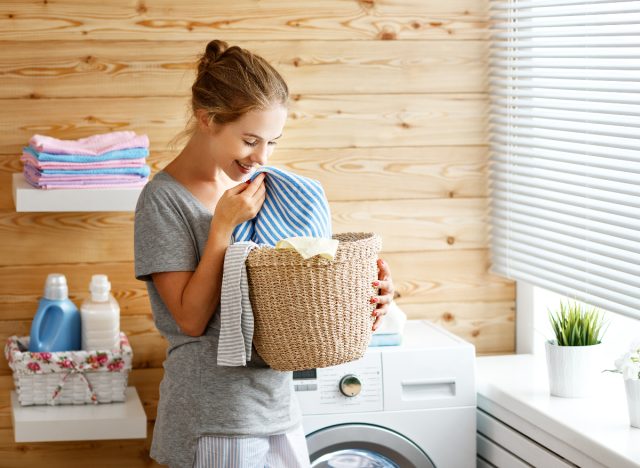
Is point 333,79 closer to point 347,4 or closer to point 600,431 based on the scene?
point 347,4

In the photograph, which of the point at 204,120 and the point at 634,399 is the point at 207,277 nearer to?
the point at 204,120

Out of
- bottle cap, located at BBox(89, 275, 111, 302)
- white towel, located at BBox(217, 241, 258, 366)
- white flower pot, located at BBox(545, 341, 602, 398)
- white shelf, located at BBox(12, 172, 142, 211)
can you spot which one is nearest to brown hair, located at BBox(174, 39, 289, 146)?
white towel, located at BBox(217, 241, 258, 366)

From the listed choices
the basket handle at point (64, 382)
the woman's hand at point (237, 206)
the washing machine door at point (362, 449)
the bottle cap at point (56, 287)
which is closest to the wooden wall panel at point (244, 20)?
the bottle cap at point (56, 287)

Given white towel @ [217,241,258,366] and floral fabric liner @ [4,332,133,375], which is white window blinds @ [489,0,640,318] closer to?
white towel @ [217,241,258,366]

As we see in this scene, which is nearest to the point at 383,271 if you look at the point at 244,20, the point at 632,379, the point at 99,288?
the point at 632,379

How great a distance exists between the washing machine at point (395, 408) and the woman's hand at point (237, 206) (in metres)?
0.82

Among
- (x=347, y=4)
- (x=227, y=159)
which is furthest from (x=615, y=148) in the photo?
(x=227, y=159)

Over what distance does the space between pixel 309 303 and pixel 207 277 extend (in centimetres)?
19

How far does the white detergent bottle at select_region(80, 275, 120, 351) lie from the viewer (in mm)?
2445

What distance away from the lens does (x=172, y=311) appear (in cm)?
172

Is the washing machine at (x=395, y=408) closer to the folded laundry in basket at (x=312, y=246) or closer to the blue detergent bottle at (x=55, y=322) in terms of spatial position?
the blue detergent bottle at (x=55, y=322)

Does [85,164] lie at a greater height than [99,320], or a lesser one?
greater

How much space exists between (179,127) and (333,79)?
18.7 inches

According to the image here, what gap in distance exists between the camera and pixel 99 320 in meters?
2.45
